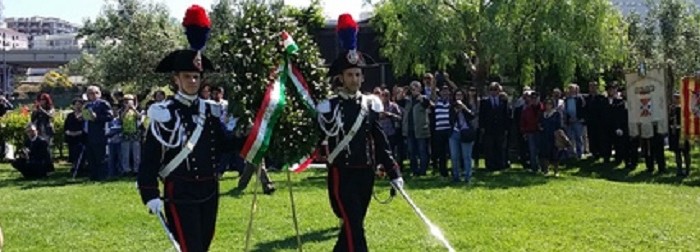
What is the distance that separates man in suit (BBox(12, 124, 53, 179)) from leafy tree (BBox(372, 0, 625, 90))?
10804 mm

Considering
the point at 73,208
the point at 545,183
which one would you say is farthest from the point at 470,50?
the point at 73,208

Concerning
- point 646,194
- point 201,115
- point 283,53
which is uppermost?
point 283,53

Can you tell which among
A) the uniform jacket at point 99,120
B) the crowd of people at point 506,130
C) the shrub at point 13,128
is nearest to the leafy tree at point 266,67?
the crowd of people at point 506,130

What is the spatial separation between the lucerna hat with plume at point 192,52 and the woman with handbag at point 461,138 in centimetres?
989

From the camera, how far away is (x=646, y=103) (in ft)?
63.1

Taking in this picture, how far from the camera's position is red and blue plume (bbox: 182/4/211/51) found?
6762 mm

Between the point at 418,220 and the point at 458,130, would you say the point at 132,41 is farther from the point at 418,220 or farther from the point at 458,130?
the point at 418,220

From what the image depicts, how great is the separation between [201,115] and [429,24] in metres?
19.1

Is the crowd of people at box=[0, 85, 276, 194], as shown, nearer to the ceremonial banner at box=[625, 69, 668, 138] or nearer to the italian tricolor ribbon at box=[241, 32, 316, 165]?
the ceremonial banner at box=[625, 69, 668, 138]

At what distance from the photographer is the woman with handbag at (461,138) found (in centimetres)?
1628

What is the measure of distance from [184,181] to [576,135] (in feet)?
51.3

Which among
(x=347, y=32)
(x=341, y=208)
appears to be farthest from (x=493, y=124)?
(x=341, y=208)

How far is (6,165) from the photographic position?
2325cm

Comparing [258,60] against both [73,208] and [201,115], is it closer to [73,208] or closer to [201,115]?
[201,115]
